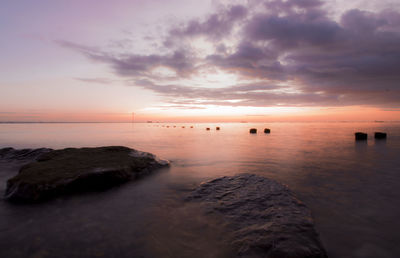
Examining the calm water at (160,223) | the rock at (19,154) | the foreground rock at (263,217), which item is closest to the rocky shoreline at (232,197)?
the foreground rock at (263,217)

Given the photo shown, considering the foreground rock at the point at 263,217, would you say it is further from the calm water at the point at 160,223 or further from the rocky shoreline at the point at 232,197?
the calm water at the point at 160,223

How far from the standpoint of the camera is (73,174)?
6141 millimetres

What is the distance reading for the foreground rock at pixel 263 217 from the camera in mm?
3139

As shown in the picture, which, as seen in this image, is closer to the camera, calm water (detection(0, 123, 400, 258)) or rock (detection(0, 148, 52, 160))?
calm water (detection(0, 123, 400, 258))

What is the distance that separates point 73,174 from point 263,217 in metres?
5.97

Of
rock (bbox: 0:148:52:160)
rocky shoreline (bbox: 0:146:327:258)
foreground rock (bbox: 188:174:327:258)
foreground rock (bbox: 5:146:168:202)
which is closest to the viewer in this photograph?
foreground rock (bbox: 188:174:327:258)

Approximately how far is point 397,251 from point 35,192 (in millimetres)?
8270

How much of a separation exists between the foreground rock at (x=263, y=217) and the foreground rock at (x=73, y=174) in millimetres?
3191

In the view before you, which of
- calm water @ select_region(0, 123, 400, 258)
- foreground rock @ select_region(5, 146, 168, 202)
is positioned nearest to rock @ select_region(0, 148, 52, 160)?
foreground rock @ select_region(5, 146, 168, 202)

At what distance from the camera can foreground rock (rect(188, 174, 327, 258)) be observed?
3.14 meters

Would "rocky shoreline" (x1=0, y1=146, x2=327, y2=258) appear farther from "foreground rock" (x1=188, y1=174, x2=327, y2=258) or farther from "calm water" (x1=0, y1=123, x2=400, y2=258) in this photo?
"calm water" (x1=0, y1=123, x2=400, y2=258)

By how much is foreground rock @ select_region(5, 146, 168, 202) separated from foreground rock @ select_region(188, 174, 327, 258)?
3191 millimetres

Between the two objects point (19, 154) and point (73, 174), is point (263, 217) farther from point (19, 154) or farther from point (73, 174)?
point (19, 154)

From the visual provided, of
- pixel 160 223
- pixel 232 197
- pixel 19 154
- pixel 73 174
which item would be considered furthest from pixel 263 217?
pixel 19 154
